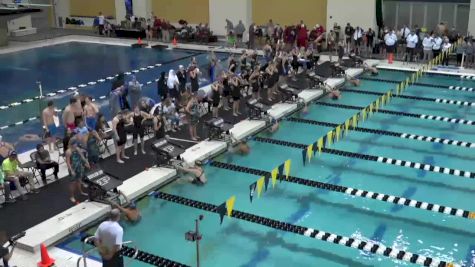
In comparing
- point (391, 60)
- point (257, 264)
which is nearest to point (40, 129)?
point (257, 264)

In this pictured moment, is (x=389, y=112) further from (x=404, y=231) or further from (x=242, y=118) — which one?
(x=404, y=231)

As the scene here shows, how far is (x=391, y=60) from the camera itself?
20750mm

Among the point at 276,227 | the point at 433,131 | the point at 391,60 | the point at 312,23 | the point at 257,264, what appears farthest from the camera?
the point at 312,23

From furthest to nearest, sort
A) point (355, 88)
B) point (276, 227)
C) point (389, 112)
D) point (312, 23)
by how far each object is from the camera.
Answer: point (312, 23) < point (355, 88) < point (389, 112) < point (276, 227)

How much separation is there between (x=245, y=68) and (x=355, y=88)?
3.99 meters

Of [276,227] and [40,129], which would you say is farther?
[40,129]

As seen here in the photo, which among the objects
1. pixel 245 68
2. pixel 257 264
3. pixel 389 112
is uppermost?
pixel 245 68

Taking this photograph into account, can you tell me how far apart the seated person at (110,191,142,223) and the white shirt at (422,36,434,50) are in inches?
585

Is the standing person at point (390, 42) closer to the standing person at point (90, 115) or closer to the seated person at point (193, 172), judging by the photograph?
the seated person at point (193, 172)

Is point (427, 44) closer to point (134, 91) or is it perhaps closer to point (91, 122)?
point (134, 91)

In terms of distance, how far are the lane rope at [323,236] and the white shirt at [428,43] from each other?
13.9m

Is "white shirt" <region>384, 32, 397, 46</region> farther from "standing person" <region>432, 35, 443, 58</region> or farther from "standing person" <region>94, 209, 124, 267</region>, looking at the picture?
"standing person" <region>94, 209, 124, 267</region>

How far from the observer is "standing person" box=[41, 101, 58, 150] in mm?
11305

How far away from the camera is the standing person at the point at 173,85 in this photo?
551 inches
